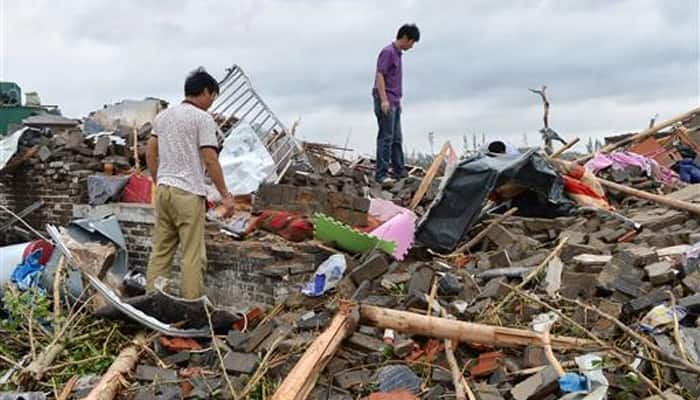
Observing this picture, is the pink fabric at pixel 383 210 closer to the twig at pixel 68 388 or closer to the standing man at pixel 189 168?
the standing man at pixel 189 168

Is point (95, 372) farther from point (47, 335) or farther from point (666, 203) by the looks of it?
point (666, 203)

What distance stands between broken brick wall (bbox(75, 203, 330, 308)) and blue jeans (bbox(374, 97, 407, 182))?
294 centimetres

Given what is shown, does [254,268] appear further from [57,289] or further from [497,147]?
[497,147]

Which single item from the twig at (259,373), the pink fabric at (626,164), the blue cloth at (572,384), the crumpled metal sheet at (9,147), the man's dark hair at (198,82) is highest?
the man's dark hair at (198,82)

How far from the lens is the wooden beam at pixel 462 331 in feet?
13.2

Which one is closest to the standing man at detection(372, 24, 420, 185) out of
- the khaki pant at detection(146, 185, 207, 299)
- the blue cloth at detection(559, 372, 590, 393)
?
the khaki pant at detection(146, 185, 207, 299)

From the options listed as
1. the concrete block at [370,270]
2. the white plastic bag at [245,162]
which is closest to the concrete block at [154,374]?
the concrete block at [370,270]

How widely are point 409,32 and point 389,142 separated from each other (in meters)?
1.33

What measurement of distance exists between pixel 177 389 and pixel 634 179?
5.84 metres

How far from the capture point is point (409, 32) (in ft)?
25.4

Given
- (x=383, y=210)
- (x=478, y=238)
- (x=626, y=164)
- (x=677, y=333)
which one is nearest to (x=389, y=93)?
(x=383, y=210)

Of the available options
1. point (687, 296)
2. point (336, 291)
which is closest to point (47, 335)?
point (336, 291)

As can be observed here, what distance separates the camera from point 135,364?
4.74 meters

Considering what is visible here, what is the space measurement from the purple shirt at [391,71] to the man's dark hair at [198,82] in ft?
10.4
